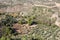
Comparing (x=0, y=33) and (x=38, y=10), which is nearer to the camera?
(x=0, y=33)

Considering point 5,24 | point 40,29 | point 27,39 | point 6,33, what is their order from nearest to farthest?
point 27,39 → point 6,33 → point 40,29 → point 5,24

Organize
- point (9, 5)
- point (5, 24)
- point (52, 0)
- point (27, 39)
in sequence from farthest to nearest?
point (52, 0)
point (9, 5)
point (5, 24)
point (27, 39)

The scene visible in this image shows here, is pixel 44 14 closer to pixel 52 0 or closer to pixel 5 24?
pixel 5 24

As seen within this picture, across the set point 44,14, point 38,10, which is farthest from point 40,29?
point 38,10

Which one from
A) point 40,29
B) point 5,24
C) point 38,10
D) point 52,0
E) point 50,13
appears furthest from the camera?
point 52,0

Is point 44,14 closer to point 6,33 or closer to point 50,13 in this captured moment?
point 50,13

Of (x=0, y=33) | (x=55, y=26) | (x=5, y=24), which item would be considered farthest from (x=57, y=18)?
(x=0, y=33)

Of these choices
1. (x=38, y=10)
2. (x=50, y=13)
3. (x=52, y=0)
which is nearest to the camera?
(x=50, y=13)

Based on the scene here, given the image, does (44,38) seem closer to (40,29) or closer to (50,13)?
(40,29)

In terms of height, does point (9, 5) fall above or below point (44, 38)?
below

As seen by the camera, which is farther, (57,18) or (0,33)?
(57,18)
